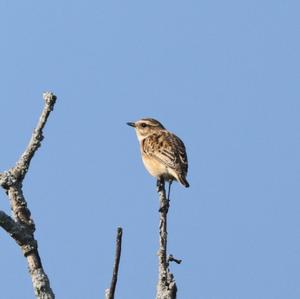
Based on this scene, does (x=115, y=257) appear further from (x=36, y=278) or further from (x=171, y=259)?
(x=171, y=259)

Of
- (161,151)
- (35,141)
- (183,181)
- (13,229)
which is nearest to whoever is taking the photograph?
(13,229)

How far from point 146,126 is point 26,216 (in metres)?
10.9

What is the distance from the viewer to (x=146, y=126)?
14828 millimetres

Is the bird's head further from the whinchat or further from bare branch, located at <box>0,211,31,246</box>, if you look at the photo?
bare branch, located at <box>0,211,31,246</box>

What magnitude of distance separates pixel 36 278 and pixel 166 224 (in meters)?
2.05

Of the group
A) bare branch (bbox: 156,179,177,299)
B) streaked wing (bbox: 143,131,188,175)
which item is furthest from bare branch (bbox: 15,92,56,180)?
streaked wing (bbox: 143,131,188,175)

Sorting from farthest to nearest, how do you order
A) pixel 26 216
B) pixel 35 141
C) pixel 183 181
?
pixel 183 181
pixel 35 141
pixel 26 216

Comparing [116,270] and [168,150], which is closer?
[116,270]

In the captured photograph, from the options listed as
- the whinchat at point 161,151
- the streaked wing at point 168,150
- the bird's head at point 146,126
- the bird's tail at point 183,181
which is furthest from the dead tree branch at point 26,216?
the bird's head at point 146,126

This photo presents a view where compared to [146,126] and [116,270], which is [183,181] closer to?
[146,126]

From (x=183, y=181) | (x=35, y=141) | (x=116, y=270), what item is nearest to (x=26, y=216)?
(x=35, y=141)

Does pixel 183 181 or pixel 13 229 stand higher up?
pixel 183 181

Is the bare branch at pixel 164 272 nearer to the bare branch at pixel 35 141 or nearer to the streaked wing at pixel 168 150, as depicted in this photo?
the bare branch at pixel 35 141

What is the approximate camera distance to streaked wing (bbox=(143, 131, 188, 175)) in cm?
1250
